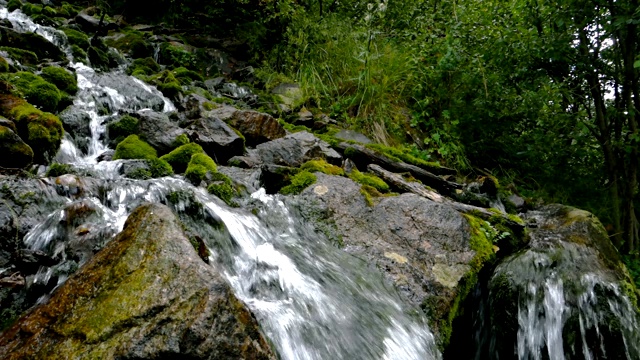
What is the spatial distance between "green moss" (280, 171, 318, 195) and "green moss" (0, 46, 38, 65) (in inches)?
179

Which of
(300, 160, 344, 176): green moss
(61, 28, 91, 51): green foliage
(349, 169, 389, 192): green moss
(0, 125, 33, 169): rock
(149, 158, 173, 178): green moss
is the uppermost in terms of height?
(349, 169, 389, 192): green moss

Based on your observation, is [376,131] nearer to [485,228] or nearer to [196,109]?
[196,109]

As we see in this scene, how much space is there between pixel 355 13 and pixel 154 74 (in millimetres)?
5126

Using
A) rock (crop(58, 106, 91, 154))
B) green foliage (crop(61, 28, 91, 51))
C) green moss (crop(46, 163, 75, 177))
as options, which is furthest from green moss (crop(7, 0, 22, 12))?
green moss (crop(46, 163, 75, 177))

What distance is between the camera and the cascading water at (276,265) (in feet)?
7.88

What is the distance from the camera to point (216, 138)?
5.19 m

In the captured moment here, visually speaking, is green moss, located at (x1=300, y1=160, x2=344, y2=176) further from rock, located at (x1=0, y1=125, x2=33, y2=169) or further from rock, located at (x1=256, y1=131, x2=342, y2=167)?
rock, located at (x1=0, y1=125, x2=33, y2=169)

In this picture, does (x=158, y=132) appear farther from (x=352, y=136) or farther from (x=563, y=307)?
(x=563, y=307)

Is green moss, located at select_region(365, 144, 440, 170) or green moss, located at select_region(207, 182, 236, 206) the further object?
green moss, located at select_region(365, 144, 440, 170)

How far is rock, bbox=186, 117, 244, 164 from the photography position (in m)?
5.06

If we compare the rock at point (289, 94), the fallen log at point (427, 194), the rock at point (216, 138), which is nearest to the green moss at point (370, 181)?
the fallen log at point (427, 194)

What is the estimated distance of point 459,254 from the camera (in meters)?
3.65

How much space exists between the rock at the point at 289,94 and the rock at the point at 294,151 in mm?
2357

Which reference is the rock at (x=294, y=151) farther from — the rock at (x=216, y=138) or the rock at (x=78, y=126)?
the rock at (x=78, y=126)
